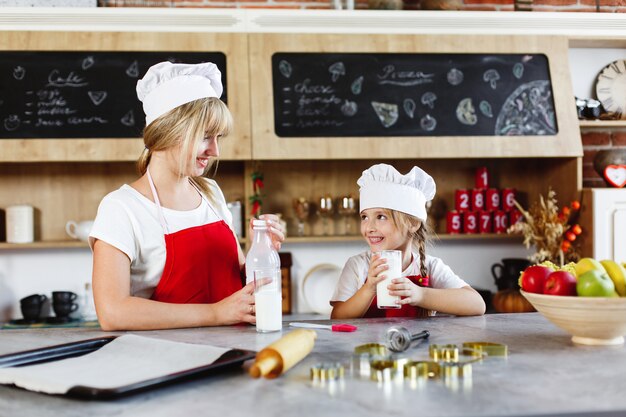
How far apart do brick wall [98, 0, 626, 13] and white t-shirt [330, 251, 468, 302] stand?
1781 millimetres

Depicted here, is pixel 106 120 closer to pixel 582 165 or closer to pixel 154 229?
pixel 154 229

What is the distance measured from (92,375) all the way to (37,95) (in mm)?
2467

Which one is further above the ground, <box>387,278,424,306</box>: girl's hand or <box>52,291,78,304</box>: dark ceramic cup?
<box>387,278,424,306</box>: girl's hand

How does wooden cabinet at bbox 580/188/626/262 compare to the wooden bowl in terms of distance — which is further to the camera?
wooden cabinet at bbox 580/188/626/262

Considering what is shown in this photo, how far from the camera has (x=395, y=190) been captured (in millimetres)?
2162

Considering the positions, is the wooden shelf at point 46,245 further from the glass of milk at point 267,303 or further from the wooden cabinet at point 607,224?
Result: the wooden cabinet at point 607,224

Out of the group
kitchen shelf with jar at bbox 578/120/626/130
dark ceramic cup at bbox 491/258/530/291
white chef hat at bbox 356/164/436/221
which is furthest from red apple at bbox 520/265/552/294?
kitchen shelf with jar at bbox 578/120/626/130

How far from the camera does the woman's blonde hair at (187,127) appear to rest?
1.88 m

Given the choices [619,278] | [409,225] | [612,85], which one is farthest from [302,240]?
[619,278]

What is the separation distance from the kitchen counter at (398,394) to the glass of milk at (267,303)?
22 centimetres

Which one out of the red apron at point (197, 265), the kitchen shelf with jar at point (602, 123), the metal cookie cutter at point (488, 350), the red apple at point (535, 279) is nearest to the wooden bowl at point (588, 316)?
the red apple at point (535, 279)

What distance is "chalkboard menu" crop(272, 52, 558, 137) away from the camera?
3396 mm

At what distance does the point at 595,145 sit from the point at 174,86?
276 centimetres

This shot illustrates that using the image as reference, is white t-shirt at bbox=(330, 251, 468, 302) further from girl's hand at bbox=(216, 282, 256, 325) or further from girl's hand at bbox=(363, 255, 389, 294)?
girl's hand at bbox=(216, 282, 256, 325)
